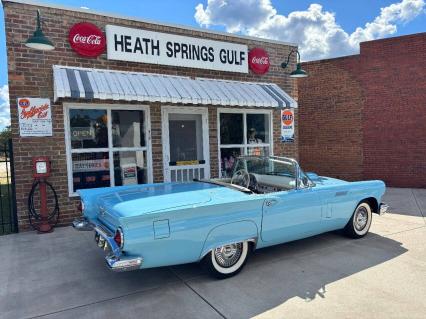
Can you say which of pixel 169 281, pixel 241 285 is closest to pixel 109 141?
pixel 169 281

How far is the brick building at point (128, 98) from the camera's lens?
6.18 m

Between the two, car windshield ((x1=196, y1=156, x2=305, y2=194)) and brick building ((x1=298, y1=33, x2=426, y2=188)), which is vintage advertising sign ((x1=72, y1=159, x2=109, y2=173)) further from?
brick building ((x1=298, y1=33, x2=426, y2=188))

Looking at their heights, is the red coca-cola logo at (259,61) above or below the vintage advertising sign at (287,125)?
above

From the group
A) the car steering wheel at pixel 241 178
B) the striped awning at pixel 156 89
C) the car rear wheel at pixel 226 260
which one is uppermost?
the striped awning at pixel 156 89

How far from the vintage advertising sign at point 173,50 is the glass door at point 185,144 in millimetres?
1066

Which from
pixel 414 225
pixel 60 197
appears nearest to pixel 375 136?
pixel 414 225

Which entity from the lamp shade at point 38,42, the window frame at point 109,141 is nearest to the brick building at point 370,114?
the window frame at point 109,141

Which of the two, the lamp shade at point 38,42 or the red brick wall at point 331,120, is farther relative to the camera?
the red brick wall at point 331,120

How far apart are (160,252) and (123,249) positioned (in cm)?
36

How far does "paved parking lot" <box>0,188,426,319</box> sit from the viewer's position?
3.34 metres

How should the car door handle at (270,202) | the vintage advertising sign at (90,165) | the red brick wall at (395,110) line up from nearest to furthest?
the car door handle at (270,202) → the vintage advertising sign at (90,165) → the red brick wall at (395,110)

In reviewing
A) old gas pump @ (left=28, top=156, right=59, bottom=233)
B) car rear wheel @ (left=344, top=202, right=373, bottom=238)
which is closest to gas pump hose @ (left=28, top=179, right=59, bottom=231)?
old gas pump @ (left=28, top=156, right=59, bottom=233)

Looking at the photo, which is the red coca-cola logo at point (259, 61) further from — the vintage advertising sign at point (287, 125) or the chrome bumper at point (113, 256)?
the chrome bumper at point (113, 256)

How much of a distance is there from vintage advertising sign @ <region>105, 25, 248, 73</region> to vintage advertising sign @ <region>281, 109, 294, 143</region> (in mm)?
1755
